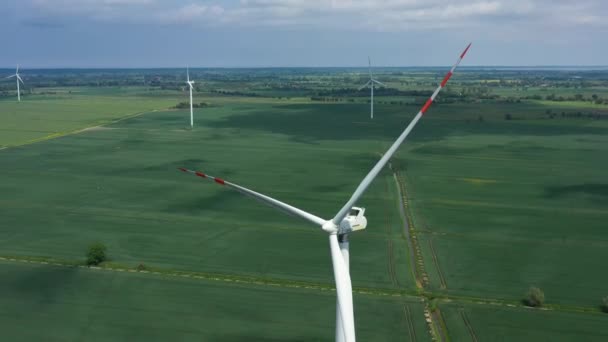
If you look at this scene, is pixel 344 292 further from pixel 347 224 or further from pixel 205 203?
pixel 205 203

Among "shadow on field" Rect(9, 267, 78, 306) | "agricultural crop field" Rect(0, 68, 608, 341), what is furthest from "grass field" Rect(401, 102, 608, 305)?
"shadow on field" Rect(9, 267, 78, 306)

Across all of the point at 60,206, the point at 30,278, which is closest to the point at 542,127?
the point at 60,206

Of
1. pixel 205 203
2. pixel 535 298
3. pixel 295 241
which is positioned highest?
pixel 205 203

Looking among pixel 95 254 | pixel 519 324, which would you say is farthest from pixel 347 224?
pixel 95 254

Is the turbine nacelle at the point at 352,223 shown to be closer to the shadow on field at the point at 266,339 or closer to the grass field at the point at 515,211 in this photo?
the shadow on field at the point at 266,339

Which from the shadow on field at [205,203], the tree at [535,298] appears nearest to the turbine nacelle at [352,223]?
the tree at [535,298]

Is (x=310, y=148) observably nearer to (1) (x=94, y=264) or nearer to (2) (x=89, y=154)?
(2) (x=89, y=154)
